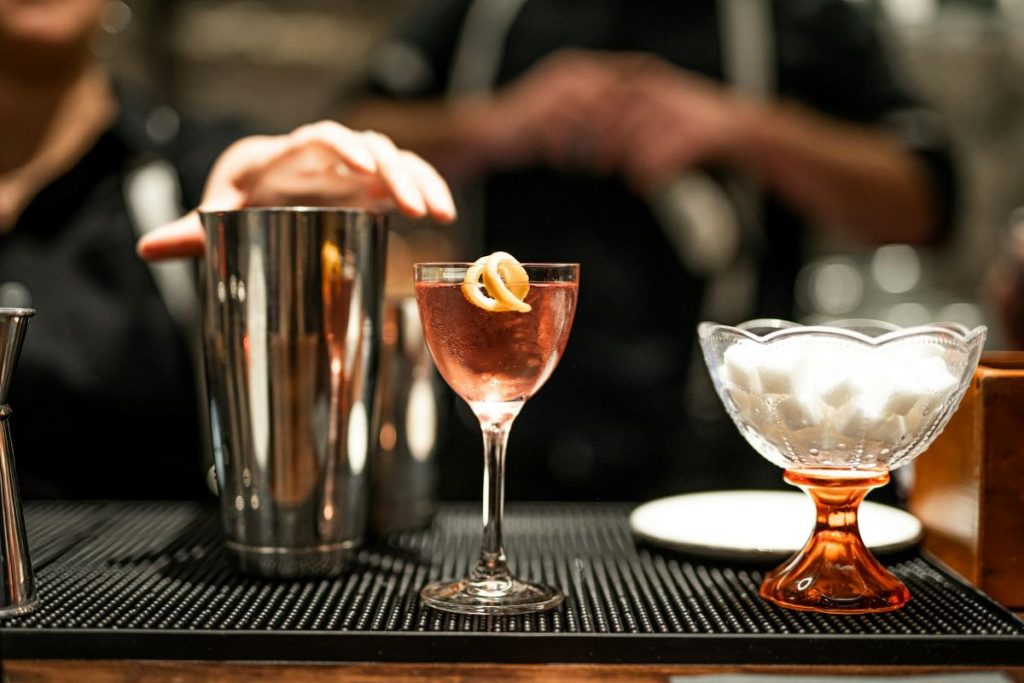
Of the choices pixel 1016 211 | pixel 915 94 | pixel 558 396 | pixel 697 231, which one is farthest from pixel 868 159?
pixel 1016 211

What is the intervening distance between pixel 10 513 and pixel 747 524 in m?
0.59

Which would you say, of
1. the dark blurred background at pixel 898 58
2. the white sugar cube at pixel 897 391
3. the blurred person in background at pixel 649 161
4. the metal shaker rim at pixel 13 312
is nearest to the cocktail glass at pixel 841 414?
the white sugar cube at pixel 897 391

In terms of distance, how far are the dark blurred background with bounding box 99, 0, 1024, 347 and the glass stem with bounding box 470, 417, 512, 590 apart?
123 inches

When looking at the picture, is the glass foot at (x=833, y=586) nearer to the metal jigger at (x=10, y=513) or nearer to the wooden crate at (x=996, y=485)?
the wooden crate at (x=996, y=485)

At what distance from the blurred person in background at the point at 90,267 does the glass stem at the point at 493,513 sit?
2.86 feet

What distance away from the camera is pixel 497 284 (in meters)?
0.71

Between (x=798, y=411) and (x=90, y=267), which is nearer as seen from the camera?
(x=798, y=411)

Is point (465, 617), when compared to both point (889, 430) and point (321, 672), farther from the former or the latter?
point (889, 430)

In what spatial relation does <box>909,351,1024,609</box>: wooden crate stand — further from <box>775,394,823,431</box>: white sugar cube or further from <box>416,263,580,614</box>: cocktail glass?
<box>416,263,580,614</box>: cocktail glass

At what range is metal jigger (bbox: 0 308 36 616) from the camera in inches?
26.9

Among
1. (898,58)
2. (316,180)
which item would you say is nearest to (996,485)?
(316,180)

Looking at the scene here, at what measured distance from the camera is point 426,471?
38.6 inches

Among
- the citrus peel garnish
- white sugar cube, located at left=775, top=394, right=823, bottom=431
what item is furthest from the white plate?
the citrus peel garnish

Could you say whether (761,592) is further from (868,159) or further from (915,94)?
(915,94)
